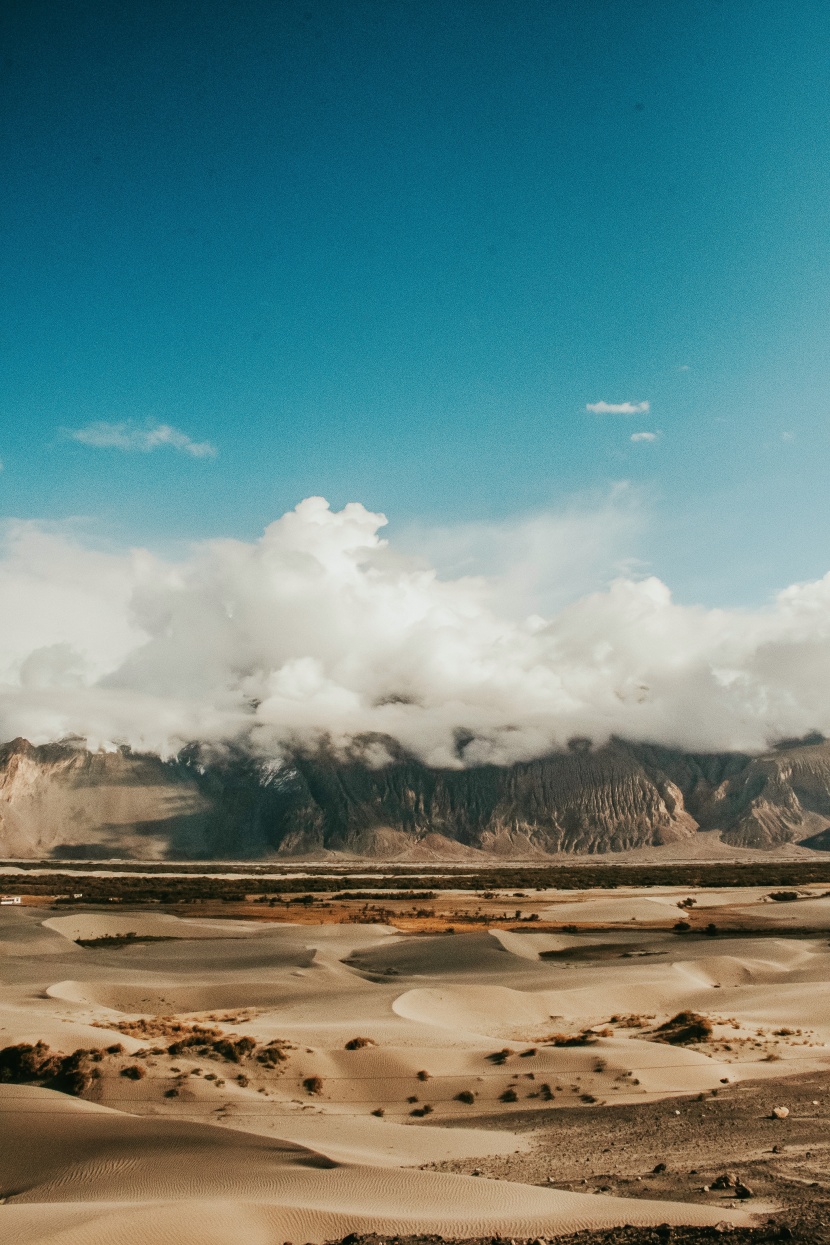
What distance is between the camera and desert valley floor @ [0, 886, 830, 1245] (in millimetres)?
11680

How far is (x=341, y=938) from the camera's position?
5344cm

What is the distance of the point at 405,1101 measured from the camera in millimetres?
18812

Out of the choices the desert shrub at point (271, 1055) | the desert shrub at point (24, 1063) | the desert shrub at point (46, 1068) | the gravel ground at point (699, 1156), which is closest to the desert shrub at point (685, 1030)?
the gravel ground at point (699, 1156)

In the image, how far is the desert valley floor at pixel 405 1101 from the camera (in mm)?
11680

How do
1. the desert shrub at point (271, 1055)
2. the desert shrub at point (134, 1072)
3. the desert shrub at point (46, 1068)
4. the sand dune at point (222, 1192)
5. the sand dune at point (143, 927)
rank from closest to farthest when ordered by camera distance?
the sand dune at point (222, 1192) → the desert shrub at point (46, 1068) → the desert shrub at point (134, 1072) → the desert shrub at point (271, 1055) → the sand dune at point (143, 927)

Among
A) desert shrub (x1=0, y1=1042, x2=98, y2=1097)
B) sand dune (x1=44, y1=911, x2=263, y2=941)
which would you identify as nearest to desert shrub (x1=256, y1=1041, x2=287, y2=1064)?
desert shrub (x1=0, y1=1042, x2=98, y2=1097)

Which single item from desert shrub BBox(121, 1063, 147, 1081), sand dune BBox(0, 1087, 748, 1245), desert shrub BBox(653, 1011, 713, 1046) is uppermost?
sand dune BBox(0, 1087, 748, 1245)

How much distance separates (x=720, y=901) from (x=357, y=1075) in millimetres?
66682

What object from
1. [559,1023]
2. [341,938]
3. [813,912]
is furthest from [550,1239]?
[813,912]

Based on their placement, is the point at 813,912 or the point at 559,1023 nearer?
the point at 559,1023

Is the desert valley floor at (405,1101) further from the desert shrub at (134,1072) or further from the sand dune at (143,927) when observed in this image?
the sand dune at (143,927)

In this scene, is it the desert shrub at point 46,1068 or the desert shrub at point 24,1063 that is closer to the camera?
the desert shrub at point 46,1068

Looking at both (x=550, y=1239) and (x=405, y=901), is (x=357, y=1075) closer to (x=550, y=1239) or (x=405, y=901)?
(x=550, y=1239)

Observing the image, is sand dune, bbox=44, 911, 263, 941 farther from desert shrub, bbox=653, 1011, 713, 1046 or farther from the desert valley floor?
desert shrub, bbox=653, 1011, 713, 1046
